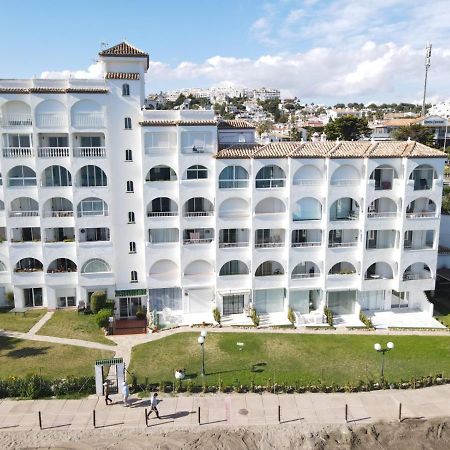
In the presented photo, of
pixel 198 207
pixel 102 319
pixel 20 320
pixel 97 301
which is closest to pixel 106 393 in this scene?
pixel 102 319

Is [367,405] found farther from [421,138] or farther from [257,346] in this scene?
[421,138]

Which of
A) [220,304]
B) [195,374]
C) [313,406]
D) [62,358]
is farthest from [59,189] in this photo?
[313,406]

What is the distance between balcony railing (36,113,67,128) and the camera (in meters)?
43.9

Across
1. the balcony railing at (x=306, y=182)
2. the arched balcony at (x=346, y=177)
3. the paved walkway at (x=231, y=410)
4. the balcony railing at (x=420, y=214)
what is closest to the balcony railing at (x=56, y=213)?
the paved walkway at (x=231, y=410)

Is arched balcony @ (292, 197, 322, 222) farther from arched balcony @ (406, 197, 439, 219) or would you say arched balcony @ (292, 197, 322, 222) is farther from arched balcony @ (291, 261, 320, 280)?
arched balcony @ (406, 197, 439, 219)

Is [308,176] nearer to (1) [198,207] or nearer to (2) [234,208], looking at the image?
(2) [234,208]

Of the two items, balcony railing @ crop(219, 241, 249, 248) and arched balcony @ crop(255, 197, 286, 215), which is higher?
arched balcony @ crop(255, 197, 286, 215)

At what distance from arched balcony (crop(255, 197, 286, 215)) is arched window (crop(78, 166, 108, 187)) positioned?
15.3 m

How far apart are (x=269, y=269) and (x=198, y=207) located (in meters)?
9.78

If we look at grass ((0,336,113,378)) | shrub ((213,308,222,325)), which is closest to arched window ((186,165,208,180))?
shrub ((213,308,222,325))

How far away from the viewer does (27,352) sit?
38312 millimetres

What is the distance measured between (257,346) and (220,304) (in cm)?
760

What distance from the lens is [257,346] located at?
40500 millimetres

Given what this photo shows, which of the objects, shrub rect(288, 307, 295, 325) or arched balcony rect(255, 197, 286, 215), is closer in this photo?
shrub rect(288, 307, 295, 325)
